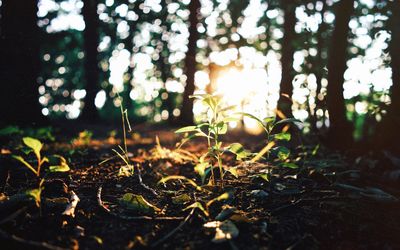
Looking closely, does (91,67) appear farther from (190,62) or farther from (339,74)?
(339,74)

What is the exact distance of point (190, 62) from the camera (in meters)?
10.8

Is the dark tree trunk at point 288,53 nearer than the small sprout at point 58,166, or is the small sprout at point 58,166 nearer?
the small sprout at point 58,166

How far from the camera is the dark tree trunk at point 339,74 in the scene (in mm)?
4203

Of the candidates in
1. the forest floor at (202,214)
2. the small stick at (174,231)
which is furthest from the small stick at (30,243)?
the small stick at (174,231)

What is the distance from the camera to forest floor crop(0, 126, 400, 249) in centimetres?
164

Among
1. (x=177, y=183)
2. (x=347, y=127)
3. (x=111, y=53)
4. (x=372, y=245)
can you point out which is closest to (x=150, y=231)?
(x=177, y=183)

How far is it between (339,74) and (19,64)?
6.22 m

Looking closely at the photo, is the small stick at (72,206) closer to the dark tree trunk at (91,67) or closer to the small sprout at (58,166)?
the small sprout at (58,166)

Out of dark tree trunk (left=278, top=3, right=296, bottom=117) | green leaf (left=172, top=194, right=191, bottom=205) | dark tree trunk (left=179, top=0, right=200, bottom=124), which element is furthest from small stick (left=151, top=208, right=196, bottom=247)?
dark tree trunk (left=179, top=0, right=200, bottom=124)

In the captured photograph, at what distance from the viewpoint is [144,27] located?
69.1ft

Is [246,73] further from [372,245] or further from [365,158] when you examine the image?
[372,245]

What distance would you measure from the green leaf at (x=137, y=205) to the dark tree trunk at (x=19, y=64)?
5.01 metres

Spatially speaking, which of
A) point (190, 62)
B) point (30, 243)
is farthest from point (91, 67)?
point (30, 243)

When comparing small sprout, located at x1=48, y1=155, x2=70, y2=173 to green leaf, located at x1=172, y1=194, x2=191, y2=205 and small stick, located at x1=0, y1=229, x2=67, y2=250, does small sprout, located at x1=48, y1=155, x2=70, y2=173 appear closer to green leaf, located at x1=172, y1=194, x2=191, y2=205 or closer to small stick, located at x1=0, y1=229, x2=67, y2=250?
small stick, located at x1=0, y1=229, x2=67, y2=250
